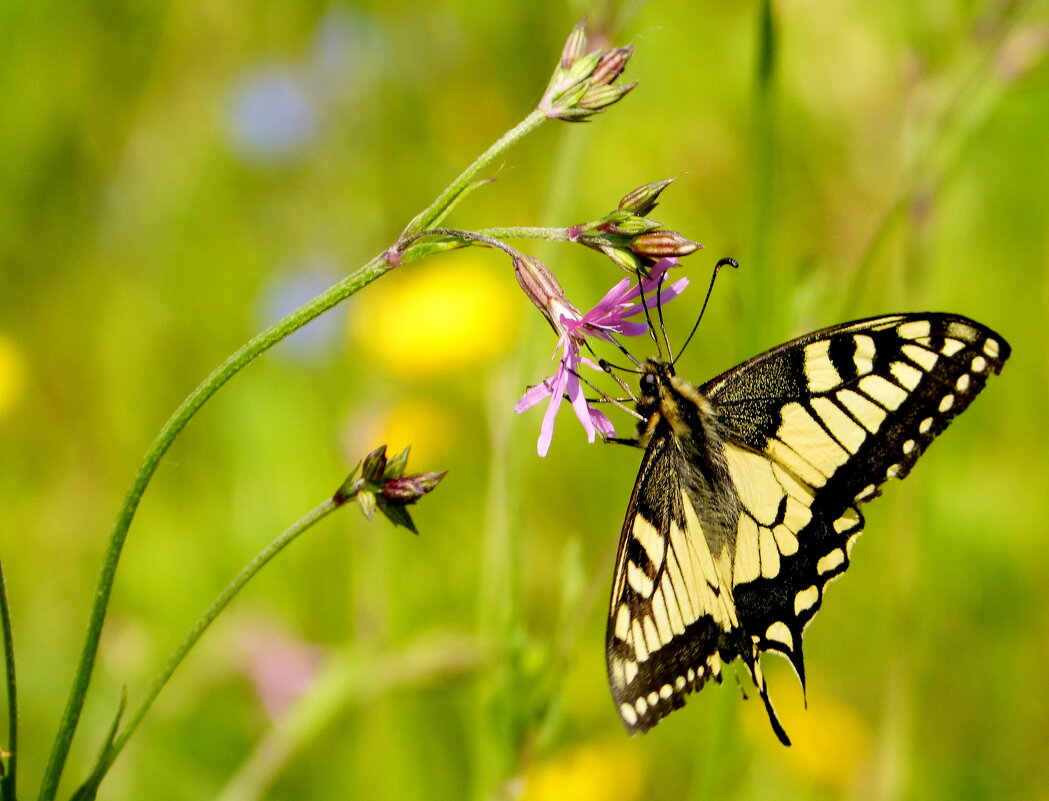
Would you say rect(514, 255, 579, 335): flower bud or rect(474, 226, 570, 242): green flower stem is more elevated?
rect(514, 255, 579, 335): flower bud

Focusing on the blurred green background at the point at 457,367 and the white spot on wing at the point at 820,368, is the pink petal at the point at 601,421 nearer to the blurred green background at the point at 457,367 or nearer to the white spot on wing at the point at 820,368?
the blurred green background at the point at 457,367

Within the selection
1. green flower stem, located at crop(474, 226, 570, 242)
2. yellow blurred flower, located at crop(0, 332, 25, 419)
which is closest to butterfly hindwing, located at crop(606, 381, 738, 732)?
green flower stem, located at crop(474, 226, 570, 242)

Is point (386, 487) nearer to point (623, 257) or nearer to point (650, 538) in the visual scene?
point (623, 257)

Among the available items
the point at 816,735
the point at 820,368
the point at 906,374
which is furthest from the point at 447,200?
the point at 816,735

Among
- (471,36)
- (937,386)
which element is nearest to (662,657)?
(937,386)

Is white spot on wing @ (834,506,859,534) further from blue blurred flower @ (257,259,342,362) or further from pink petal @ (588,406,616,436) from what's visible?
blue blurred flower @ (257,259,342,362)

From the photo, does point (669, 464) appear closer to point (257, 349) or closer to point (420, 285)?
point (257, 349)
